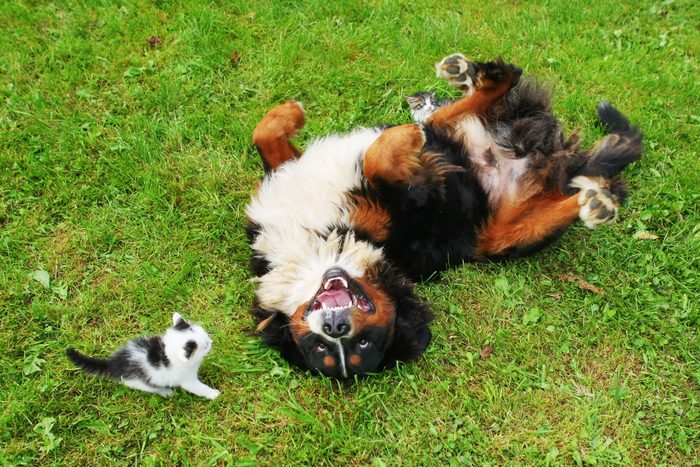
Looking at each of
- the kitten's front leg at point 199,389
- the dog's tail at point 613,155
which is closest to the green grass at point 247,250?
the kitten's front leg at point 199,389

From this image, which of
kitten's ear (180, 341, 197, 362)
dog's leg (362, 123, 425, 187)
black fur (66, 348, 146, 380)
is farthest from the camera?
dog's leg (362, 123, 425, 187)

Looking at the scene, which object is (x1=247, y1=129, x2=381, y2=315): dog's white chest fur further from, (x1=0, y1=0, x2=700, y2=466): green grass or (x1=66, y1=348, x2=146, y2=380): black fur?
(x1=66, y1=348, x2=146, y2=380): black fur

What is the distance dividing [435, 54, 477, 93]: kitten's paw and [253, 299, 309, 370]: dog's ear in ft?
6.14

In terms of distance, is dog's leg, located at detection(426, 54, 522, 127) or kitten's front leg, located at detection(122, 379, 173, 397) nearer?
kitten's front leg, located at detection(122, 379, 173, 397)

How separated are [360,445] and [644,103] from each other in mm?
3291

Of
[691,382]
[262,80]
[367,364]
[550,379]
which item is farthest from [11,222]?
[691,382]

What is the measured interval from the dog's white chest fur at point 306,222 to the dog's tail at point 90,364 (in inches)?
35.9

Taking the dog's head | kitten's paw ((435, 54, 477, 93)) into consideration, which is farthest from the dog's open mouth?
kitten's paw ((435, 54, 477, 93))

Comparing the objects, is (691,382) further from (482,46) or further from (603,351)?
(482,46)

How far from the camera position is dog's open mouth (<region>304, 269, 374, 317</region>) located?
310cm

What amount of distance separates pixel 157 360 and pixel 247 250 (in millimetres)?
1034

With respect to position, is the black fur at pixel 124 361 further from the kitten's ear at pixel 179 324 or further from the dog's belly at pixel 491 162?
the dog's belly at pixel 491 162

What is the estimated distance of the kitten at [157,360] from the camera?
2.98 meters

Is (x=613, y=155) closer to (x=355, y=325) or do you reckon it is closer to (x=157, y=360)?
(x=355, y=325)
